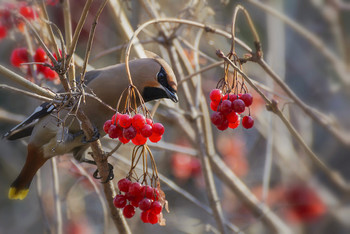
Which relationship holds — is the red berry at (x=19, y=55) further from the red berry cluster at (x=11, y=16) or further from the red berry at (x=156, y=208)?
the red berry at (x=156, y=208)

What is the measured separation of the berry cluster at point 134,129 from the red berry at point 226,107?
1.11 feet

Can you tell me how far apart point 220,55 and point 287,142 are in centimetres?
236

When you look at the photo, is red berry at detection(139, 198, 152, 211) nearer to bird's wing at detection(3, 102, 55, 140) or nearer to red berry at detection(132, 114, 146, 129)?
red berry at detection(132, 114, 146, 129)

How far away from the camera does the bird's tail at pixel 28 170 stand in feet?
9.70

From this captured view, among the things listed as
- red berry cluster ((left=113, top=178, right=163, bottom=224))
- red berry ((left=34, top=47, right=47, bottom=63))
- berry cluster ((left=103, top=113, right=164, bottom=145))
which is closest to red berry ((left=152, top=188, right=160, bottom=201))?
red berry cluster ((left=113, top=178, right=163, bottom=224))

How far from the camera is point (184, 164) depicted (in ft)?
16.1

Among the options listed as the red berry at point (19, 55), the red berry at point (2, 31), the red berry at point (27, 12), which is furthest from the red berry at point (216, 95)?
the red berry at point (2, 31)

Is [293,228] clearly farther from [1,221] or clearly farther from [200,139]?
[1,221]

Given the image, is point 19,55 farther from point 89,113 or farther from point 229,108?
point 229,108

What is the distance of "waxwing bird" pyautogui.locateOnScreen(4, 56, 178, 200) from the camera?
275 cm

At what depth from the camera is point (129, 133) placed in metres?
1.77

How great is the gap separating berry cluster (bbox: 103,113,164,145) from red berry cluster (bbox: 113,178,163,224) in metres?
0.24

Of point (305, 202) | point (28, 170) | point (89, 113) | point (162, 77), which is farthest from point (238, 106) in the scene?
point (305, 202)

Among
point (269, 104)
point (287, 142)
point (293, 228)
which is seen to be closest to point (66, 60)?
point (269, 104)
